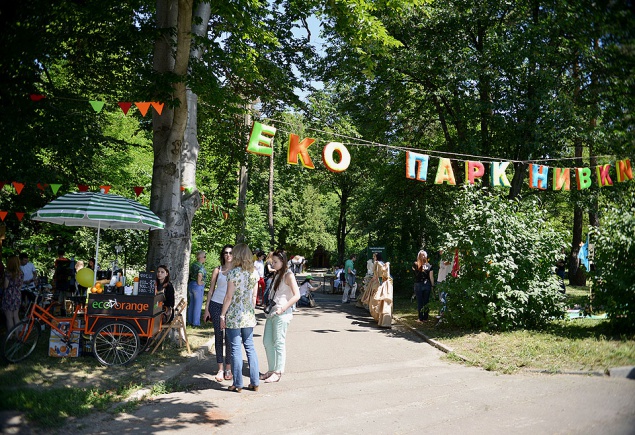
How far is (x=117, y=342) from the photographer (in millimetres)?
8312

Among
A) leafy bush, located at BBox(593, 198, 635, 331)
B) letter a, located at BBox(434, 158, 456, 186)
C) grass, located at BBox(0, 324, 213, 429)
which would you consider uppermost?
letter a, located at BBox(434, 158, 456, 186)

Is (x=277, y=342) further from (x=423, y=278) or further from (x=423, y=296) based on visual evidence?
(x=423, y=296)

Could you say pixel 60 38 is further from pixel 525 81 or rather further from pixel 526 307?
pixel 525 81

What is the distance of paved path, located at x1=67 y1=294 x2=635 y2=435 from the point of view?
5.43 meters

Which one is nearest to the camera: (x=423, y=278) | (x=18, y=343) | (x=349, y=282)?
(x=18, y=343)

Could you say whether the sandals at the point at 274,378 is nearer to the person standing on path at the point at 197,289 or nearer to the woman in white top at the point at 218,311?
the woman in white top at the point at 218,311

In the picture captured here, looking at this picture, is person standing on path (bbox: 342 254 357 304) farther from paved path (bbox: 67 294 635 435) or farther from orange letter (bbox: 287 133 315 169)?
paved path (bbox: 67 294 635 435)

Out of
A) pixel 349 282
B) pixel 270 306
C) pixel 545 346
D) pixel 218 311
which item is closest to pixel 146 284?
pixel 218 311

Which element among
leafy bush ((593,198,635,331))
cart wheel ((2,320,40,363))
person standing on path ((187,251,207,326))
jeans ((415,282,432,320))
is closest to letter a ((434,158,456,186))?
jeans ((415,282,432,320))

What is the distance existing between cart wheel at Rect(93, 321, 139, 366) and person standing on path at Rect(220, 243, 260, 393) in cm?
201

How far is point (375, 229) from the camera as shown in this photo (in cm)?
2623

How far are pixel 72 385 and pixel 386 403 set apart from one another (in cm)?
417

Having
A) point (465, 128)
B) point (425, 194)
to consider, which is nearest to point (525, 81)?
point (465, 128)

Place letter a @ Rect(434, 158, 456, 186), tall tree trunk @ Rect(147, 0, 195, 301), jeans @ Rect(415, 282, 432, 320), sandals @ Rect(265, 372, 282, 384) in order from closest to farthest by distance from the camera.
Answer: sandals @ Rect(265, 372, 282, 384) → tall tree trunk @ Rect(147, 0, 195, 301) → jeans @ Rect(415, 282, 432, 320) → letter a @ Rect(434, 158, 456, 186)
